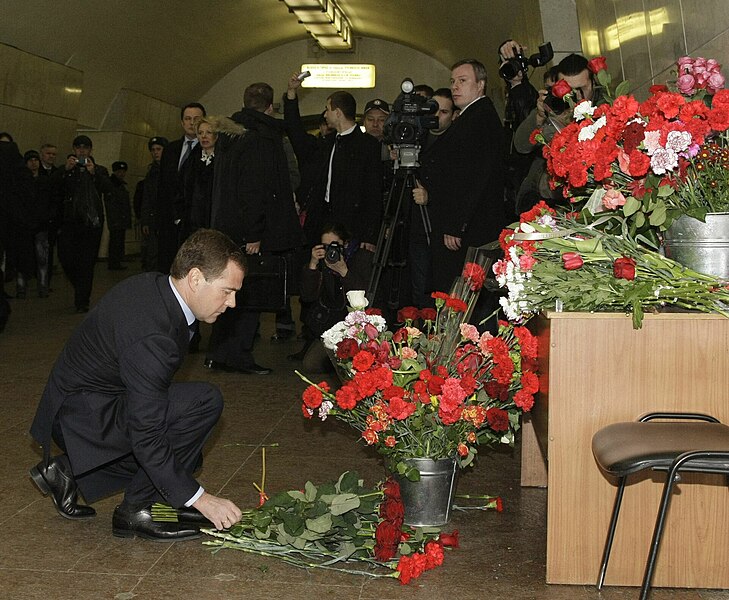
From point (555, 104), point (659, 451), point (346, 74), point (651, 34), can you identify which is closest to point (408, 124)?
point (555, 104)

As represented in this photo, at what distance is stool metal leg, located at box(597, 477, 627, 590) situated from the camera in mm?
2861

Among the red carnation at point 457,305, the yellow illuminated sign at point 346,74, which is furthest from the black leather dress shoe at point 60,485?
the yellow illuminated sign at point 346,74

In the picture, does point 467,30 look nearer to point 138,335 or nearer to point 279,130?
point 279,130

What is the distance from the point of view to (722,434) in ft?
8.79

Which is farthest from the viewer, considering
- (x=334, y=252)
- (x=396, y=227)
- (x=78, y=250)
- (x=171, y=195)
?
(x=78, y=250)

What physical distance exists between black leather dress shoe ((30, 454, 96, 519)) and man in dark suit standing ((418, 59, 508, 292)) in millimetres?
2350

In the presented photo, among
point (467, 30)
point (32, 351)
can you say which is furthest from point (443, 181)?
point (467, 30)

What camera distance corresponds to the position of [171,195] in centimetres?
716

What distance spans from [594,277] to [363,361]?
2.50 ft

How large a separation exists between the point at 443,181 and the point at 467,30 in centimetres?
934

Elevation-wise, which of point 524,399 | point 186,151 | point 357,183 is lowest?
point 524,399

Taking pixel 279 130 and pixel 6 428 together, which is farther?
pixel 279 130

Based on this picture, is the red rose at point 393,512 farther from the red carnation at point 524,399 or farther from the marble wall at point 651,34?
the marble wall at point 651,34

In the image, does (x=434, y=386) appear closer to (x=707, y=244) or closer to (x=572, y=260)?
(x=572, y=260)
